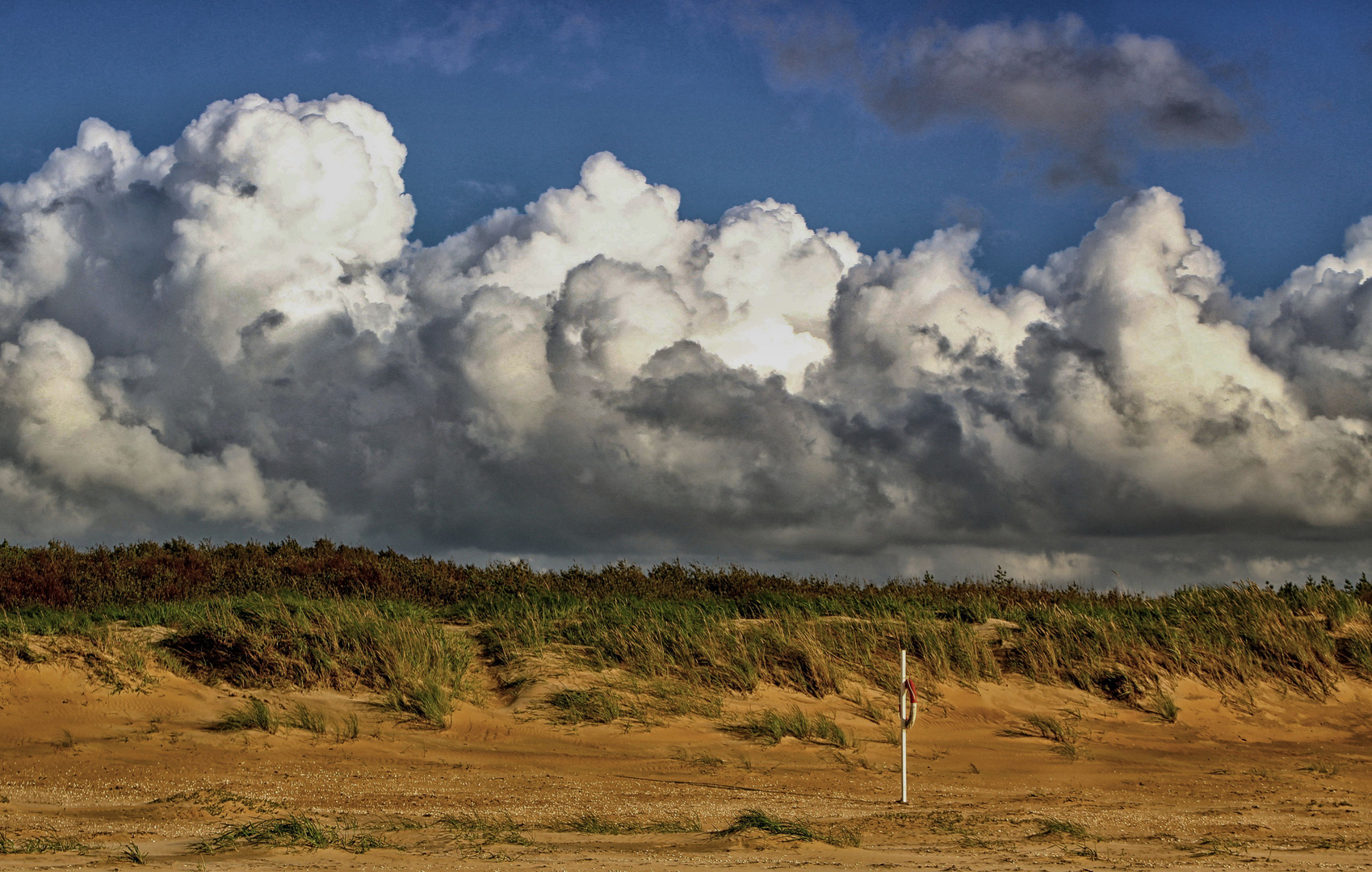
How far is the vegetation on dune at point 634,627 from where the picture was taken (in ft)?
57.0

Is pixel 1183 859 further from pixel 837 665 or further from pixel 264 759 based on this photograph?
pixel 264 759

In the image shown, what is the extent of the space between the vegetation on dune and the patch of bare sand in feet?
1.67

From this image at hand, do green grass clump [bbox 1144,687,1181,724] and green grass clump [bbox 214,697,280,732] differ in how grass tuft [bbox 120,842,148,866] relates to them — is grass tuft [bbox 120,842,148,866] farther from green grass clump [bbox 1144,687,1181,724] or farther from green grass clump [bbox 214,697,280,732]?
green grass clump [bbox 1144,687,1181,724]

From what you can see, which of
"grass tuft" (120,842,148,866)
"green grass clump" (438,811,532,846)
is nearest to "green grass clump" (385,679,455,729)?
"green grass clump" (438,811,532,846)

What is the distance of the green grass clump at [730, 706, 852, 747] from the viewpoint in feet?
53.2

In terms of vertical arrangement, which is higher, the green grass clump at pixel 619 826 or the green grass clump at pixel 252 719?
the green grass clump at pixel 252 719

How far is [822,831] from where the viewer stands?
10938 mm

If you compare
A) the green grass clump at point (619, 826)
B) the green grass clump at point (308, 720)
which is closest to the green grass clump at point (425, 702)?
the green grass clump at point (308, 720)

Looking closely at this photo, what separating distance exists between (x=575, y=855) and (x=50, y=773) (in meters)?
7.45

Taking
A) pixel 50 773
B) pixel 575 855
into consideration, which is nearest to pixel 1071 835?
pixel 575 855

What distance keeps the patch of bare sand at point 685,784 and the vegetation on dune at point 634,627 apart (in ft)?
1.67

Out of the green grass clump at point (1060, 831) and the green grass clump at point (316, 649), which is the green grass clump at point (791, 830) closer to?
the green grass clump at point (1060, 831)

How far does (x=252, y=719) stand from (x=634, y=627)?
5.83 m

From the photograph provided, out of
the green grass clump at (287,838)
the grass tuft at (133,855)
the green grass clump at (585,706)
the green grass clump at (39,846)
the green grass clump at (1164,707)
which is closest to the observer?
the grass tuft at (133,855)
